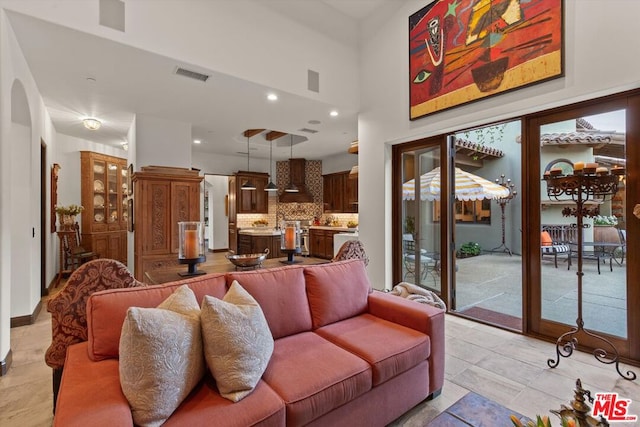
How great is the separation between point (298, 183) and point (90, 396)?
790cm

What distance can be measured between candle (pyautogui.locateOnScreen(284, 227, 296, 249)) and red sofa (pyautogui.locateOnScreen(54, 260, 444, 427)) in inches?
18.8

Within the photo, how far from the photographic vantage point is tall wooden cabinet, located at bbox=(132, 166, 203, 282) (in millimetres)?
4543

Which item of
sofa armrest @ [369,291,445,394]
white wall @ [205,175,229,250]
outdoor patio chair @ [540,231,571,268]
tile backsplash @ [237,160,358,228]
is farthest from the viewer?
white wall @ [205,175,229,250]

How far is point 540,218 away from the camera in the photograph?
10.3 feet

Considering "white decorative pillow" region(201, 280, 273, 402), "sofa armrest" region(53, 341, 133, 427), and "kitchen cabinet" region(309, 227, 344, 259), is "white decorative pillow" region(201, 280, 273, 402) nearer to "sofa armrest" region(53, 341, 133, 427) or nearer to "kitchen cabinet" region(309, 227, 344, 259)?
"sofa armrest" region(53, 341, 133, 427)

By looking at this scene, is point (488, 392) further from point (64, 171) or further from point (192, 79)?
point (64, 171)

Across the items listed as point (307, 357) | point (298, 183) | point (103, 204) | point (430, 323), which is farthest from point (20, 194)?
point (298, 183)

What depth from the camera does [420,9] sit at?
13.2ft

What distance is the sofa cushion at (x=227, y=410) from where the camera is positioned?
1.24 metres

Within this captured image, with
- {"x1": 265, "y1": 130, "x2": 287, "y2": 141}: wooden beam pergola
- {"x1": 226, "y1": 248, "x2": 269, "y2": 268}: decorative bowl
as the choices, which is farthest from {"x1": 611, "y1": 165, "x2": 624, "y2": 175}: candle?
{"x1": 265, "y1": 130, "x2": 287, "y2": 141}: wooden beam pergola

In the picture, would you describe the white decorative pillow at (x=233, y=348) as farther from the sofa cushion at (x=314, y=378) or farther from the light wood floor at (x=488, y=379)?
the light wood floor at (x=488, y=379)

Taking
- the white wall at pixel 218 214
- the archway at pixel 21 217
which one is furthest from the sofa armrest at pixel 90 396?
the white wall at pixel 218 214

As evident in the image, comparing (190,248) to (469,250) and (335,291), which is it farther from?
(469,250)

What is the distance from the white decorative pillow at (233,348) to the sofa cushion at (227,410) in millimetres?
43
